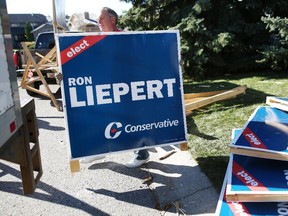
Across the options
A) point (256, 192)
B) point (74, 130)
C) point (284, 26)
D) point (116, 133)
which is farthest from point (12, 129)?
point (284, 26)

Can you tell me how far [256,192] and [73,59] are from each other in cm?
212

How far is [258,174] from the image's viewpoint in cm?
274

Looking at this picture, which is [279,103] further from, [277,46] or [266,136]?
[277,46]

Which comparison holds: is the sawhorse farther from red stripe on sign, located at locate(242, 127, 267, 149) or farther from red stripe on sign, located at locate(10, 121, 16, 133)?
red stripe on sign, located at locate(242, 127, 267, 149)

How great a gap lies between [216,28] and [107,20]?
21.2ft

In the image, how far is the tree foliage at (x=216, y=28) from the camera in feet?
30.0

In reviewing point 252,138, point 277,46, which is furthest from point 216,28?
point 252,138

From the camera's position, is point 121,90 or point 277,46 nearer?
point 121,90

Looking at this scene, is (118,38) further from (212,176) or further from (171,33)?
(212,176)

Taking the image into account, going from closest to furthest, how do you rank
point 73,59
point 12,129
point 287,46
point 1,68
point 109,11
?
point 1,68 < point 12,129 < point 73,59 < point 109,11 < point 287,46

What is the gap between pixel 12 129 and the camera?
2193mm

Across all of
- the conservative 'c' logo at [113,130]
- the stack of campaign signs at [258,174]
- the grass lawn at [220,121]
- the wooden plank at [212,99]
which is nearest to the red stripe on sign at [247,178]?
the stack of campaign signs at [258,174]

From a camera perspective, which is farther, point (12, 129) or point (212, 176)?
point (212, 176)

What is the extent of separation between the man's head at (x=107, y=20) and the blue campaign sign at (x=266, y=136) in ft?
6.44
